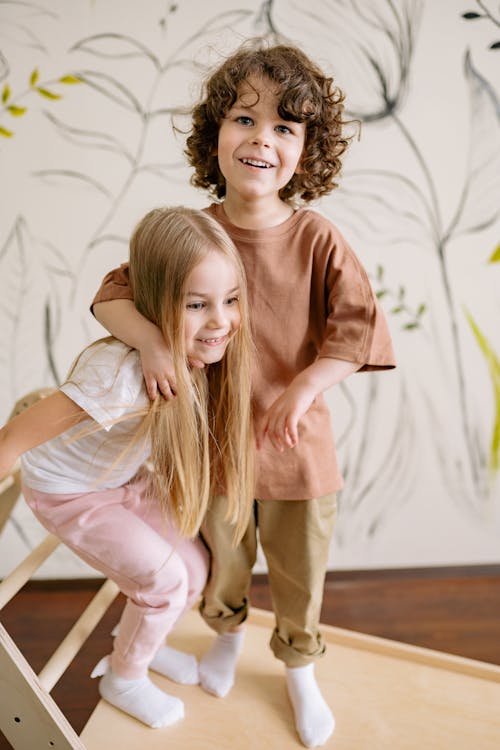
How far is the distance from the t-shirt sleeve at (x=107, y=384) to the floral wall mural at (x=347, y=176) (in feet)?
2.00

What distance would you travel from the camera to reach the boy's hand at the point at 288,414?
2.96 ft

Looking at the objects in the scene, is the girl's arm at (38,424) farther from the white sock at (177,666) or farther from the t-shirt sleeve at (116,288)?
the white sock at (177,666)

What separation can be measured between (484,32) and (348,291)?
2.63 feet

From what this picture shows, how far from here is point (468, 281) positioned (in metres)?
1.51

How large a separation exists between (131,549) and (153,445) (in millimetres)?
165

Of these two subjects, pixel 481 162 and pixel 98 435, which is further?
pixel 481 162

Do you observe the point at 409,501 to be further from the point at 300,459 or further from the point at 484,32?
the point at 484,32

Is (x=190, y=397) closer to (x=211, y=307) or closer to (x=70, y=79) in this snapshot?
(x=211, y=307)

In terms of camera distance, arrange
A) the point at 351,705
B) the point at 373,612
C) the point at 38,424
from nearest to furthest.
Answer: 1. the point at 38,424
2. the point at 351,705
3. the point at 373,612

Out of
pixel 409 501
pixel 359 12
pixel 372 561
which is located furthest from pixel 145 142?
pixel 372 561

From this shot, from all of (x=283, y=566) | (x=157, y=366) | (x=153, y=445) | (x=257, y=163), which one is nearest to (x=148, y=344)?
(x=157, y=366)

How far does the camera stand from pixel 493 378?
62.1 inches

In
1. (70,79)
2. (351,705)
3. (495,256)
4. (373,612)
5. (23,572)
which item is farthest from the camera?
(373,612)

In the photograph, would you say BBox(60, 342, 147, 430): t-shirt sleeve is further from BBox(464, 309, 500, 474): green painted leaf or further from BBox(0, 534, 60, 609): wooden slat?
BBox(464, 309, 500, 474): green painted leaf
